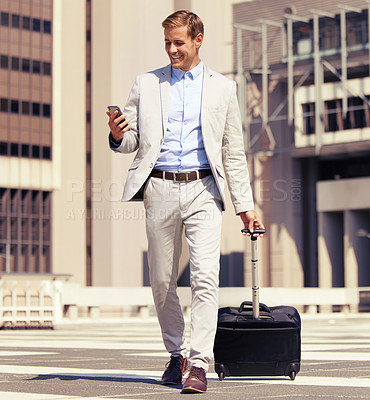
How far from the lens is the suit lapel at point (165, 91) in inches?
251

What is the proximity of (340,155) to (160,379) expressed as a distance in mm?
58940

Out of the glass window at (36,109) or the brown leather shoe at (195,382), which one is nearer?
the brown leather shoe at (195,382)

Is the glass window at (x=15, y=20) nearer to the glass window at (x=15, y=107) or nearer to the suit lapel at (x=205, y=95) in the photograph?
the glass window at (x=15, y=107)

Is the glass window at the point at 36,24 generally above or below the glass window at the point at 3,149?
above

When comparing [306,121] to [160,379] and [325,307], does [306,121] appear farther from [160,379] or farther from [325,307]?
[160,379]

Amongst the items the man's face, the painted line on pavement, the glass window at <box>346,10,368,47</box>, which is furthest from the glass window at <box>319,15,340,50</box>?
the man's face

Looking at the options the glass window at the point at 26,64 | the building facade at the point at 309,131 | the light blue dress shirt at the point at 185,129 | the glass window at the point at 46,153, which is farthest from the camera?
the glass window at the point at 46,153

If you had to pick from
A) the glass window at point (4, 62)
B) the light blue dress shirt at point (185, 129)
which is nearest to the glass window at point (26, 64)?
the glass window at point (4, 62)

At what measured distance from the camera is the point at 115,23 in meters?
75.4

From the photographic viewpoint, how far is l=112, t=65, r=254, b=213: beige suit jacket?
634 centimetres

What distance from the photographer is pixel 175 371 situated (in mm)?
6352

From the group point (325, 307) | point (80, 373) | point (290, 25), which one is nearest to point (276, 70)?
point (290, 25)

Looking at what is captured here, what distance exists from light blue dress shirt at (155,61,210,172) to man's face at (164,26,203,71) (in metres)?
0.14

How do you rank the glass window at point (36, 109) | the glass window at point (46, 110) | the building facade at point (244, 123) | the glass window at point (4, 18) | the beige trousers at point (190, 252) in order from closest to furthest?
the beige trousers at point (190, 252) < the building facade at point (244, 123) < the glass window at point (4, 18) < the glass window at point (36, 109) < the glass window at point (46, 110)
